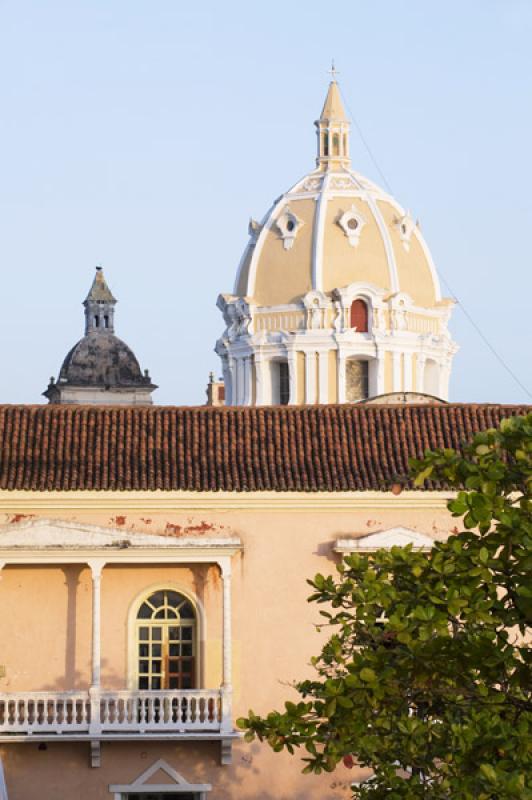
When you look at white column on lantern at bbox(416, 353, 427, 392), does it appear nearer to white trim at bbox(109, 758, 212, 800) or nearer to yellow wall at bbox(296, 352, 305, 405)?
yellow wall at bbox(296, 352, 305, 405)

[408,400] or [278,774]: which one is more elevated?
[408,400]

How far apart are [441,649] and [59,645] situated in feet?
37.2

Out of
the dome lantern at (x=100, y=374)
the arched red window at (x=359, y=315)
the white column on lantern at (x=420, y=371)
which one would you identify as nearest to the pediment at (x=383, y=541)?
the arched red window at (x=359, y=315)

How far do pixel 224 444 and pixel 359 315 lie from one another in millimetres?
39116

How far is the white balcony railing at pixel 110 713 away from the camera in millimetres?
22031

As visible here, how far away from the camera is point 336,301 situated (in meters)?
61.4

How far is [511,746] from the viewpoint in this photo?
11.7 meters

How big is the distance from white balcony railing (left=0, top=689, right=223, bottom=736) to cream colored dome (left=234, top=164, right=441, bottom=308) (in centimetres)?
4008

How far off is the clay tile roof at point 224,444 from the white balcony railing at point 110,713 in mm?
2452

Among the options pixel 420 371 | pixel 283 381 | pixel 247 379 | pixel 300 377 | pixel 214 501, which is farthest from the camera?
pixel 247 379

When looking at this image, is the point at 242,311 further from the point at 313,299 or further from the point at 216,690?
the point at 216,690

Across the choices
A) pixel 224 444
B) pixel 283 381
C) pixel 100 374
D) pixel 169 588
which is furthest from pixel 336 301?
pixel 169 588

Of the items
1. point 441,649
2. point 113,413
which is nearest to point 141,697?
point 113,413

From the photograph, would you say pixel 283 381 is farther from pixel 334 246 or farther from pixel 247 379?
pixel 334 246
